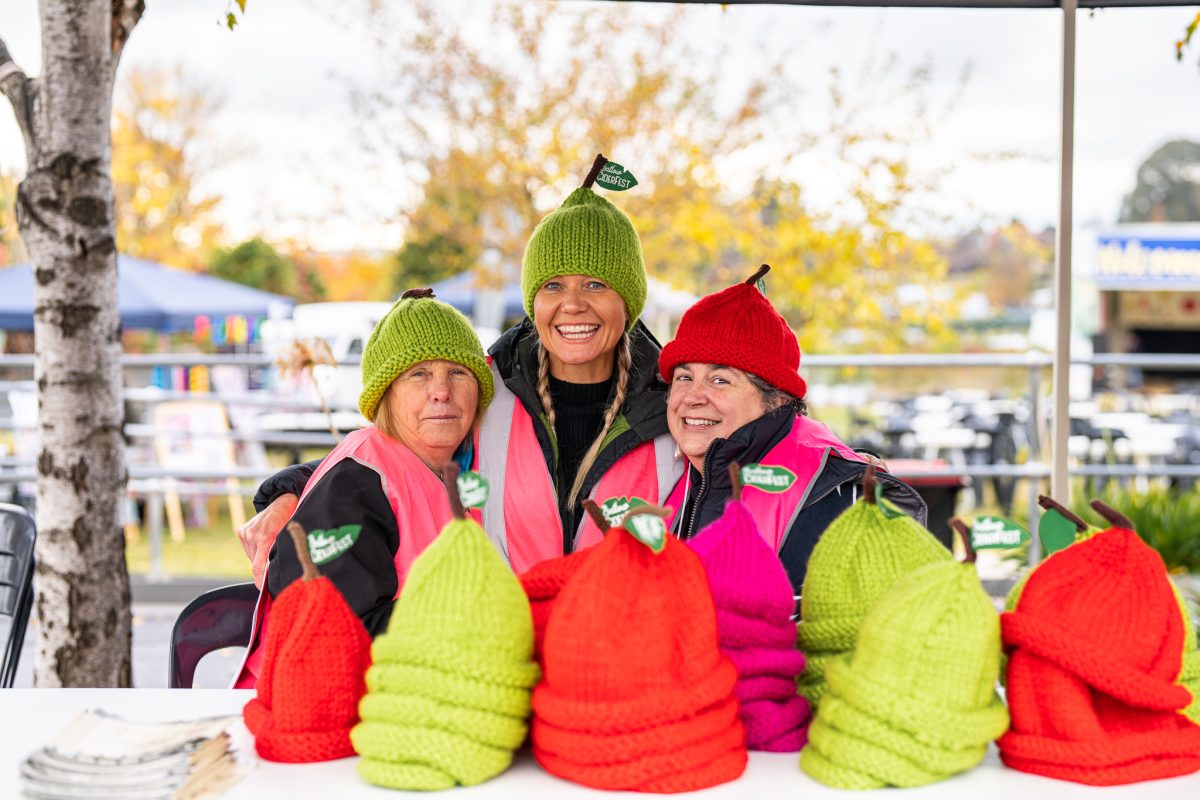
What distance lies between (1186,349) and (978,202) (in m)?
11.9

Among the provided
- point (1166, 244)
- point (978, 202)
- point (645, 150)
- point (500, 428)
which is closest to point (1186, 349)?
point (1166, 244)

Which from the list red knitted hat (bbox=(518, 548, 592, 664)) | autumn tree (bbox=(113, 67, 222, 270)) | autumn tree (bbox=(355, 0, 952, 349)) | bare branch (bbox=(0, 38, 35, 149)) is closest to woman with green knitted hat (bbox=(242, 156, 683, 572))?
red knitted hat (bbox=(518, 548, 592, 664))

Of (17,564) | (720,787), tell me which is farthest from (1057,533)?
(17,564)

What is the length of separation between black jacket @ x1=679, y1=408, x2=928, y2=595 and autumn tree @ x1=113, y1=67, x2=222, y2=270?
15119 mm

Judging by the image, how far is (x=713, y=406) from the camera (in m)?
2.26

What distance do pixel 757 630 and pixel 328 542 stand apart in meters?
0.58

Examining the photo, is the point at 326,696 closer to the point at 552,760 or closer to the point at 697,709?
the point at 552,760

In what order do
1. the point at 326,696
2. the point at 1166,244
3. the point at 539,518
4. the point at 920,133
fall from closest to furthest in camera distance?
1. the point at 326,696
2. the point at 539,518
3. the point at 920,133
4. the point at 1166,244

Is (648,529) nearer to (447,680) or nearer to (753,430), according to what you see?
(447,680)

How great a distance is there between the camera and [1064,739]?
4.64 feet

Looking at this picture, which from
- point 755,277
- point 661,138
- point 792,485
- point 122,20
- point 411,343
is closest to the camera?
point 792,485

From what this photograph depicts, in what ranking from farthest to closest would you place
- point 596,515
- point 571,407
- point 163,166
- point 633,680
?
point 163,166 → point 571,407 → point 596,515 → point 633,680

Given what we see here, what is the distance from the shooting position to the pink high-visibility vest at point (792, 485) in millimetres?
2123

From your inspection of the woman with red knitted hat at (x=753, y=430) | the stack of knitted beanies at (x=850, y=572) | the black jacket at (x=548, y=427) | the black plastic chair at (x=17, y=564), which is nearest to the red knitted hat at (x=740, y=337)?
the woman with red knitted hat at (x=753, y=430)
